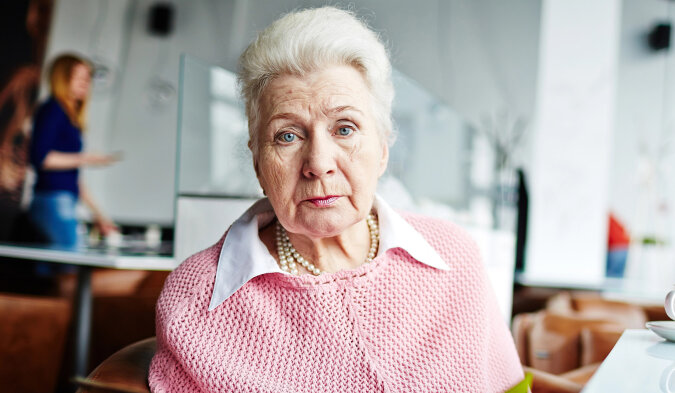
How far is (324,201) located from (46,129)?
3.26 m

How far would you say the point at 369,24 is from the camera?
1396 millimetres

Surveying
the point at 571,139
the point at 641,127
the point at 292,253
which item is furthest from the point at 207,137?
the point at 641,127

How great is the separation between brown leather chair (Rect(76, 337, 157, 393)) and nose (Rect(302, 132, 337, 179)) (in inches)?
19.3

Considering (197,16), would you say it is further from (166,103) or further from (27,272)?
(166,103)

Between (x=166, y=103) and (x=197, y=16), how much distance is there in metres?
3.40

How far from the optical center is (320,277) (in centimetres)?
124

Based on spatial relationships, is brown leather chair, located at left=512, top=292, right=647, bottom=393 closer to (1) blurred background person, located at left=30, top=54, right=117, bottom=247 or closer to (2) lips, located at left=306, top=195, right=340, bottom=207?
(2) lips, located at left=306, top=195, right=340, bottom=207

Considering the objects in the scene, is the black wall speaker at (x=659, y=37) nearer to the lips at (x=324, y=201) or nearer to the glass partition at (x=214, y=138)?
the glass partition at (x=214, y=138)

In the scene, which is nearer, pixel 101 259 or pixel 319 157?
pixel 319 157

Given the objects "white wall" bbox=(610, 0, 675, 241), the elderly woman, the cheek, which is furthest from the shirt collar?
"white wall" bbox=(610, 0, 675, 241)

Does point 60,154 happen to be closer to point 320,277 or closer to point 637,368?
point 320,277

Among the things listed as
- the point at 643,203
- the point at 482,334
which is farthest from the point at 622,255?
the point at 482,334

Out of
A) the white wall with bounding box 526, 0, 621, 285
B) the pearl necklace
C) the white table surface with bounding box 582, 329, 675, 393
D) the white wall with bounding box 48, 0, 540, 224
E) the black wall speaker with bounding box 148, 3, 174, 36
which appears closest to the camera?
the white table surface with bounding box 582, 329, 675, 393

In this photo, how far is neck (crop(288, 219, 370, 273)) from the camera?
1326mm
